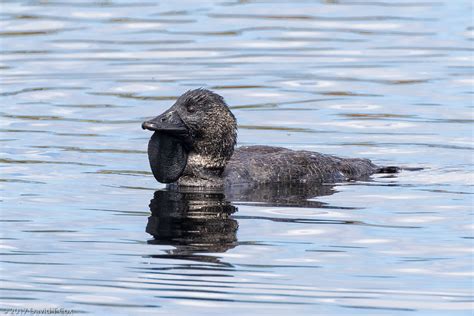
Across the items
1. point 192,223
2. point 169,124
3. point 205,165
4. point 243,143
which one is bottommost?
point 192,223

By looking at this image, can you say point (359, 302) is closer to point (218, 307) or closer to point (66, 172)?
point (218, 307)

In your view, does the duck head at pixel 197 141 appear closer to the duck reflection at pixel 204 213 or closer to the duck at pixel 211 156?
the duck at pixel 211 156

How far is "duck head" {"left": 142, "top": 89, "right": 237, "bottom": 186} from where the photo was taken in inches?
607

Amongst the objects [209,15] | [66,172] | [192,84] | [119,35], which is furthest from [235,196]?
[209,15]

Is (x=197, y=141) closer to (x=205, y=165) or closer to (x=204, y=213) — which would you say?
(x=205, y=165)

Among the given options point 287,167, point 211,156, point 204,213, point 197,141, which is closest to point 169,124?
point 197,141

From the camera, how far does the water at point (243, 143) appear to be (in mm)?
11477

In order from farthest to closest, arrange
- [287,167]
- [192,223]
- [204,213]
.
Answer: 1. [287,167]
2. [204,213]
3. [192,223]

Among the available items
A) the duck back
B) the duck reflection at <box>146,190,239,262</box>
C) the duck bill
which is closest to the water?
the duck reflection at <box>146,190,239,262</box>

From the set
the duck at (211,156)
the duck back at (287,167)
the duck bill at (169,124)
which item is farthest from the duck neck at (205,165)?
the duck bill at (169,124)

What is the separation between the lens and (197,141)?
15.7 m

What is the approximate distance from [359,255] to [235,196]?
3007 mm

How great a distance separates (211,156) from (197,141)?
22 cm

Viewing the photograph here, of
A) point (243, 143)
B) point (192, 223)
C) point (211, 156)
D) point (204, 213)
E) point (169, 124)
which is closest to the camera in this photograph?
point (192, 223)
